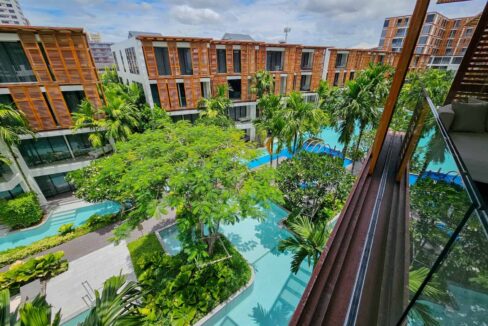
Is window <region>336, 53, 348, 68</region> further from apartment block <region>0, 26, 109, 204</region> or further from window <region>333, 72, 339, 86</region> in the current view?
apartment block <region>0, 26, 109, 204</region>

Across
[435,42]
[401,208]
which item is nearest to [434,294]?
[401,208]

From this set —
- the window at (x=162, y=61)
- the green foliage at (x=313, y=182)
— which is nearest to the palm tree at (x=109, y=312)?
the green foliage at (x=313, y=182)

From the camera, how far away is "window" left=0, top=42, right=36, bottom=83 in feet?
38.6

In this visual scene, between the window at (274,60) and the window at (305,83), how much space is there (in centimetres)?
489

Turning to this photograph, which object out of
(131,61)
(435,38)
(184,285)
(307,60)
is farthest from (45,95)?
(435,38)

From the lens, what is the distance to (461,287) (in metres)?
1.43

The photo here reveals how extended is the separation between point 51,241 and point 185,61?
15207 millimetres

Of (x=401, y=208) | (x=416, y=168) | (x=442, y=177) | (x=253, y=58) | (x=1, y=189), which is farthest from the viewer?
(x=253, y=58)

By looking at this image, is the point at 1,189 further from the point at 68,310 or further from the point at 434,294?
the point at 434,294

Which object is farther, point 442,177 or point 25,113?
point 25,113

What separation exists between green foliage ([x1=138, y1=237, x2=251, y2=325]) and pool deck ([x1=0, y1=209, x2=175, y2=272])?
264cm

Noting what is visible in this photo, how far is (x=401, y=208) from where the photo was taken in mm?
3770

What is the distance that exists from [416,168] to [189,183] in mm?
5984

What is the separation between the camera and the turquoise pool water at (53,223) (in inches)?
482
